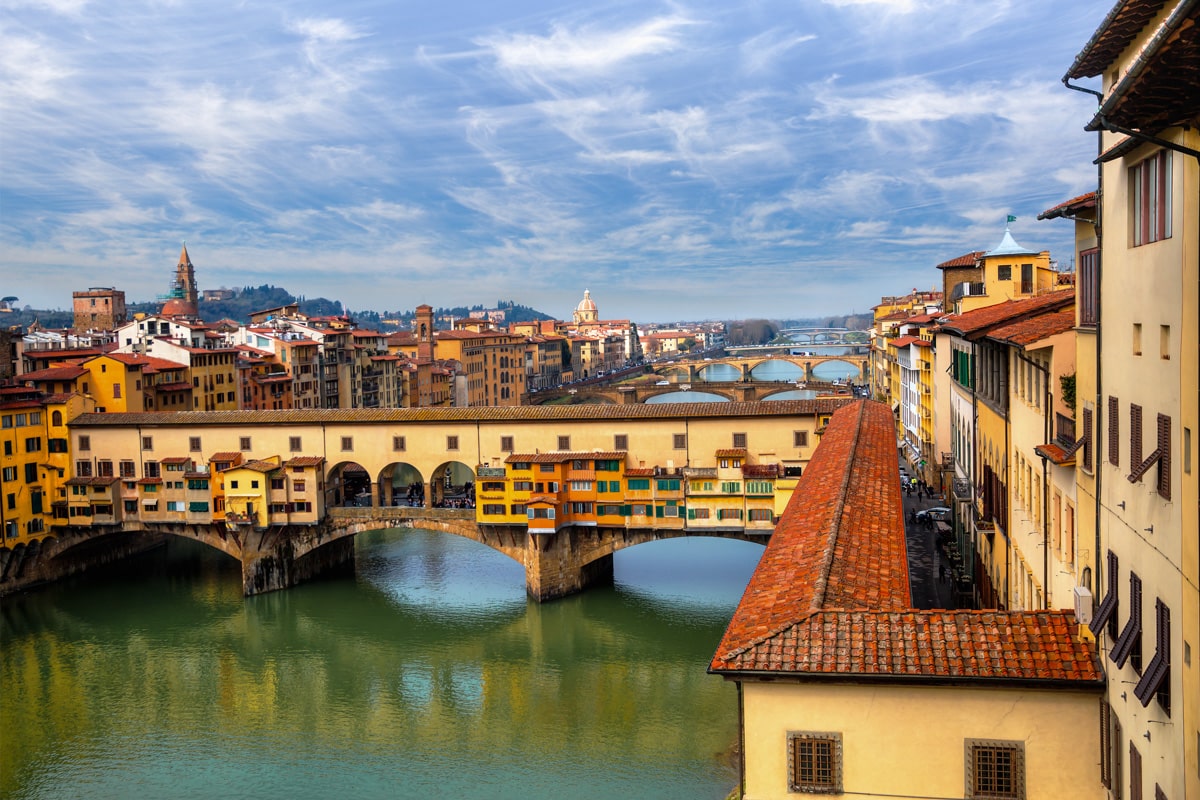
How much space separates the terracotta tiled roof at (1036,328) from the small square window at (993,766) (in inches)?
177

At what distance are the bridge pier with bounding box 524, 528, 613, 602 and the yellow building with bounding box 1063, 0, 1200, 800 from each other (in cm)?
2465

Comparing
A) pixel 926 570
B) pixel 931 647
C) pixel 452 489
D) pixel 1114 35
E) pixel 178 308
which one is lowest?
pixel 926 570

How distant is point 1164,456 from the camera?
23.2 ft

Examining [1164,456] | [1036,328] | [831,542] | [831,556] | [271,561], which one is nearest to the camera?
[1164,456]

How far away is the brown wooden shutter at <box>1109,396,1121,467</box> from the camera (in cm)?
847

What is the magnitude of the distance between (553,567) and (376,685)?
25.4ft

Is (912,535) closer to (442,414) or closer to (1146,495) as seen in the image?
(442,414)

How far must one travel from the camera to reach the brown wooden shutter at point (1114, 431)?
8469 millimetres

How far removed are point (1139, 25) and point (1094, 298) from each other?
2.84 metres

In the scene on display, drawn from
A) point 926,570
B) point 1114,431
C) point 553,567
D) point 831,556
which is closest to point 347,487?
point 553,567

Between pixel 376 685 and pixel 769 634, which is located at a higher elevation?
pixel 769 634

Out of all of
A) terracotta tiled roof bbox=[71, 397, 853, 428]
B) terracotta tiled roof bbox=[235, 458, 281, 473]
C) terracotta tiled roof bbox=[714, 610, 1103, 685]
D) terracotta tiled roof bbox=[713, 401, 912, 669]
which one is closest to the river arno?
terracotta tiled roof bbox=[235, 458, 281, 473]

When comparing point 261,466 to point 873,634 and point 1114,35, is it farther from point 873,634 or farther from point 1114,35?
point 1114,35

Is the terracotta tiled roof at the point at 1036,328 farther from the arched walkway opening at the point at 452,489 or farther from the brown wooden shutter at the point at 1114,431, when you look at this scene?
the arched walkway opening at the point at 452,489
